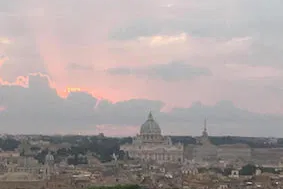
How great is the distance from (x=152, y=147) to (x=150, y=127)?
374cm

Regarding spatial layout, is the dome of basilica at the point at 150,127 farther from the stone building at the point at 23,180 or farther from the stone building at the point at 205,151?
the stone building at the point at 23,180

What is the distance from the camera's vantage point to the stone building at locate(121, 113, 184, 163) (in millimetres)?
129625

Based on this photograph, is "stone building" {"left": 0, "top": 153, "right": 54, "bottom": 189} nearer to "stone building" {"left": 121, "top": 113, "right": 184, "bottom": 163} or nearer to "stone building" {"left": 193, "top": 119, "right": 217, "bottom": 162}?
"stone building" {"left": 121, "top": 113, "right": 184, "bottom": 163}

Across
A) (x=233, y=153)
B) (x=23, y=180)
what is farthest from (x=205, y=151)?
(x=23, y=180)

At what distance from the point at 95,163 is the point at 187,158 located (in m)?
36.7

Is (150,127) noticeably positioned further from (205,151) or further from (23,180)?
(23,180)

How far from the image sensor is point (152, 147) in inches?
5138

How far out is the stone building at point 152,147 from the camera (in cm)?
12962

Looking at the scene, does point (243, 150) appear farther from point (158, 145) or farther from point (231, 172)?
point (231, 172)

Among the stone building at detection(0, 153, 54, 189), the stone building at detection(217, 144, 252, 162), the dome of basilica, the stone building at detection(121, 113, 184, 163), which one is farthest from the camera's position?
the stone building at detection(217, 144, 252, 162)

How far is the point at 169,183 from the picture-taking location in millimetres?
68438

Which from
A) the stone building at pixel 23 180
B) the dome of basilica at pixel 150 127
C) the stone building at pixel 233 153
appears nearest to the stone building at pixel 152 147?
the dome of basilica at pixel 150 127

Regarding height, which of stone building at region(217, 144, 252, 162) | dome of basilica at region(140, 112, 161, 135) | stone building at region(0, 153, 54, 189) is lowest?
stone building at region(0, 153, 54, 189)

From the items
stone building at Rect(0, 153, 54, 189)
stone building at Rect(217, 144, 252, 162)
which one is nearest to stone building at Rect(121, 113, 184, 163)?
stone building at Rect(217, 144, 252, 162)
